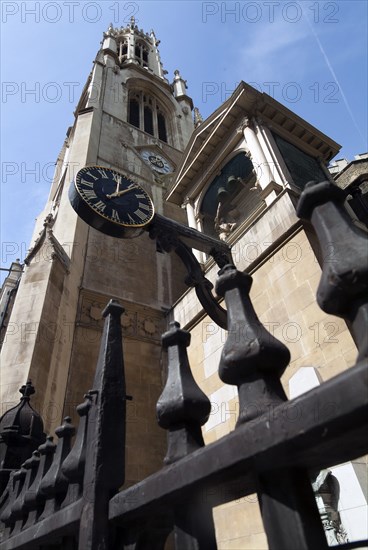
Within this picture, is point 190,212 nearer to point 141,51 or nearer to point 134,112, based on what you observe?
point 134,112

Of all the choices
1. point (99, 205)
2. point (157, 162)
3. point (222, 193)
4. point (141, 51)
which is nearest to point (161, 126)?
point (157, 162)

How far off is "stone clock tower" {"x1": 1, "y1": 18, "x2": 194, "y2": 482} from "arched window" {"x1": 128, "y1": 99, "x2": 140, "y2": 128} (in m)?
2.27

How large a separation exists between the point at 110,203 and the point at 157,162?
49.1 ft

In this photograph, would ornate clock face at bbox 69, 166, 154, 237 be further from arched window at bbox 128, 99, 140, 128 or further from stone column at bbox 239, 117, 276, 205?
arched window at bbox 128, 99, 140, 128

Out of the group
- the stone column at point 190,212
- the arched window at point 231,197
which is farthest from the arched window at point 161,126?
the arched window at point 231,197

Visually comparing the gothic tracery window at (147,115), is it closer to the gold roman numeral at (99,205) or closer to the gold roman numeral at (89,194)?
the gold roman numeral at (89,194)

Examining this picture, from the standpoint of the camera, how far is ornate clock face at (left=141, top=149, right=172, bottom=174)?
60.3 feet

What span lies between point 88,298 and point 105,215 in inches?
258

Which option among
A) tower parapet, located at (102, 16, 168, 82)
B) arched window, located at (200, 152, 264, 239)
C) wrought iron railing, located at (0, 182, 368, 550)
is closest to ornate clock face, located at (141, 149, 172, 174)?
arched window, located at (200, 152, 264, 239)

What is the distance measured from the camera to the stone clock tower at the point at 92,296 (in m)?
7.75

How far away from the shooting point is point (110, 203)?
4730 millimetres

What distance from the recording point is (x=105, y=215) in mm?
4621

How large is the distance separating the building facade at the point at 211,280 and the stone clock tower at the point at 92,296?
4 centimetres

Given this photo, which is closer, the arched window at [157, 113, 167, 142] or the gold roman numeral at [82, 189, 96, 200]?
the gold roman numeral at [82, 189, 96, 200]
